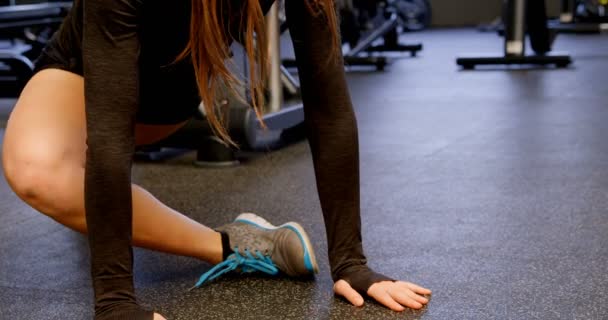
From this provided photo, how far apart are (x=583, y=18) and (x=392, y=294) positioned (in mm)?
6870

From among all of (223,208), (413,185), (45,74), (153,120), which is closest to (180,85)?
(153,120)

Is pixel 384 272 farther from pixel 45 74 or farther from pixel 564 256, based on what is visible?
pixel 45 74

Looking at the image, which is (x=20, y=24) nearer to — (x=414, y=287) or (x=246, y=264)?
(x=246, y=264)

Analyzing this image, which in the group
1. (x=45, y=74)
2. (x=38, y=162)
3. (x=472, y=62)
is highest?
(x=45, y=74)

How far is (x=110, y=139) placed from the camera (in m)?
1.14

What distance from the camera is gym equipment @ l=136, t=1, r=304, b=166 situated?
2.53 m

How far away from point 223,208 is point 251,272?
49cm

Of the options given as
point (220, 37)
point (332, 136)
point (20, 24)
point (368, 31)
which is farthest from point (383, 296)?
point (368, 31)

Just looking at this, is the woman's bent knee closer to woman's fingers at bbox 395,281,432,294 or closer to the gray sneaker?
the gray sneaker

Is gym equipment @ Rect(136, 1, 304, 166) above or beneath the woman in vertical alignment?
beneath

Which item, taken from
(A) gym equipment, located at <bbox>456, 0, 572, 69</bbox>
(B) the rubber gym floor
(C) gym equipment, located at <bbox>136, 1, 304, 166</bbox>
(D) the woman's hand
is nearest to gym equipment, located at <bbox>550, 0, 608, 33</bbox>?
(A) gym equipment, located at <bbox>456, 0, 572, 69</bbox>

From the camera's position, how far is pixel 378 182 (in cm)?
227

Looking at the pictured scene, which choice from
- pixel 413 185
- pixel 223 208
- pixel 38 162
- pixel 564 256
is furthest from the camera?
pixel 413 185

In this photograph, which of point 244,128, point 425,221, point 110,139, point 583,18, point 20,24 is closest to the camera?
point 110,139
